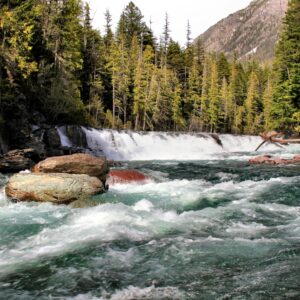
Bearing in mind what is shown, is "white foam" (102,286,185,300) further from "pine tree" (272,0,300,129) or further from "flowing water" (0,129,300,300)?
"pine tree" (272,0,300,129)

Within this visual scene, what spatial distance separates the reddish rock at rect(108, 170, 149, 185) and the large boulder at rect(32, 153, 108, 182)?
0.88m

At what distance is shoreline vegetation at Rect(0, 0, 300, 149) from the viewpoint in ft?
94.5

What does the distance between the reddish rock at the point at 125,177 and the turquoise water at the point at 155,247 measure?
233 centimetres

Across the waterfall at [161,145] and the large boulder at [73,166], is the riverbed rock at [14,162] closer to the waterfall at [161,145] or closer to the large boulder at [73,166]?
the large boulder at [73,166]

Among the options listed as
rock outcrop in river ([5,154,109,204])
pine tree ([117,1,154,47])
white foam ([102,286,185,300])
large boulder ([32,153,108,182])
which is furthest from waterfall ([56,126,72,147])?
pine tree ([117,1,154,47])

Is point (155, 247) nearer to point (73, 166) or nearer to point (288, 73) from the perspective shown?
point (73, 166)

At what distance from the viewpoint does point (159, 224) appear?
10.7 meters

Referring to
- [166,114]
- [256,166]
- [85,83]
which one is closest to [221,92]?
[166,114]

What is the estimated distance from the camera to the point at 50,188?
1352 centimetres

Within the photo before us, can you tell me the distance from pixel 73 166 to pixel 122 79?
3762cm

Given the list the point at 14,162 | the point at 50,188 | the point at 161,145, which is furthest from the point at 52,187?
the point at 161,145

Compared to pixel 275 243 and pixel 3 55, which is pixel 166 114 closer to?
pixel 3 55

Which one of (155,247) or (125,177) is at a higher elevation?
(125,177)

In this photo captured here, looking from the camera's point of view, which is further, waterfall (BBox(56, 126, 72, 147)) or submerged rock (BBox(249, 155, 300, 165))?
waterfall (BBox(56, 126, 72, 147))
